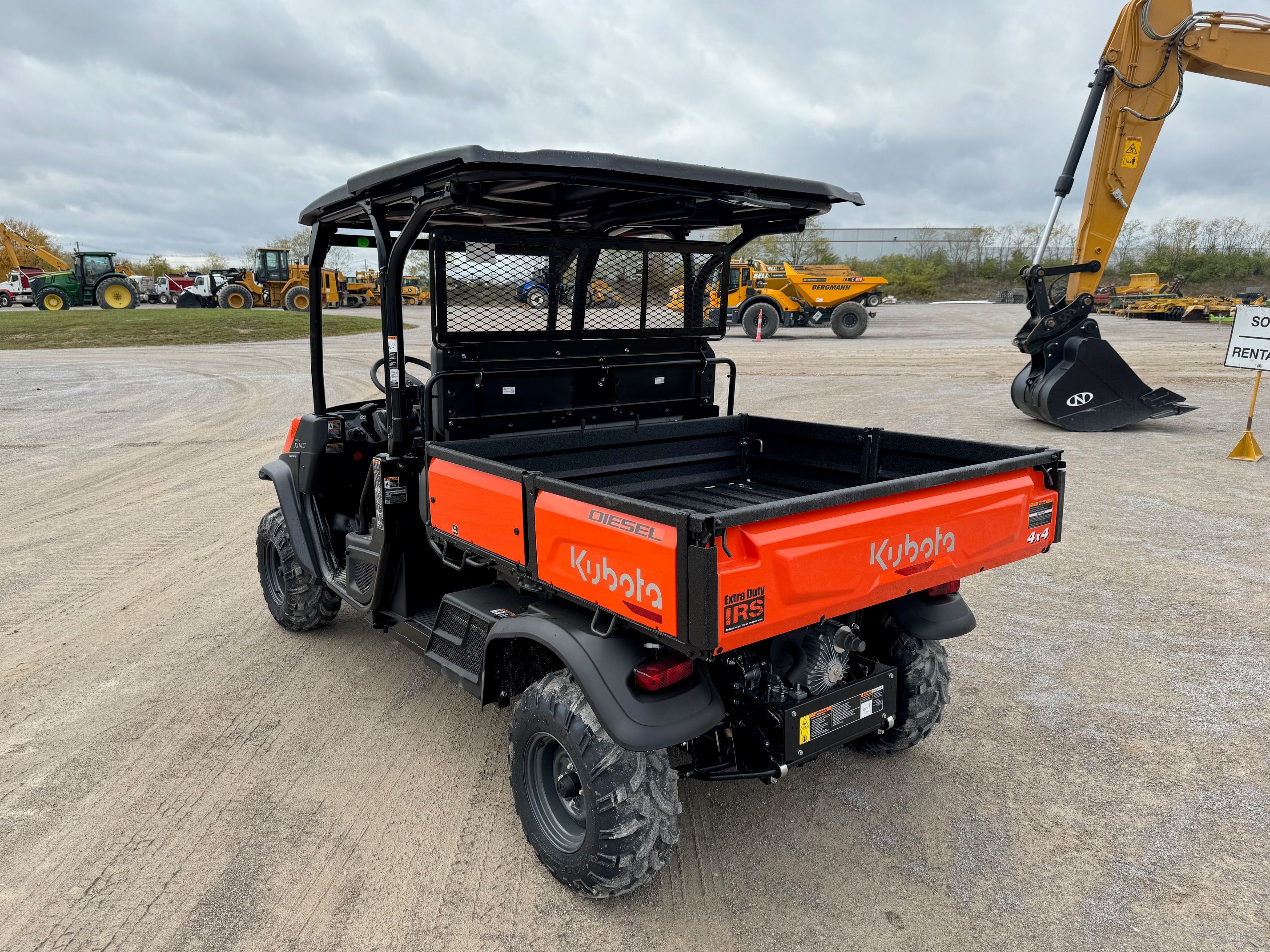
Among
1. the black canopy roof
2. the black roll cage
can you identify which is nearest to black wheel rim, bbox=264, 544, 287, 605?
the black roll cage

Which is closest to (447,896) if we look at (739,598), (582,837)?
(582,837)

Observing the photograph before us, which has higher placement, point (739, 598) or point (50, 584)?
point (739, 598)

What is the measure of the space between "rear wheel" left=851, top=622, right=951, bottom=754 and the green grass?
2053 centimetres

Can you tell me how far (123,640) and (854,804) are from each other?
148 inches

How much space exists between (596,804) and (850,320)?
23.7m

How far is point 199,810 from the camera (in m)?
3.02

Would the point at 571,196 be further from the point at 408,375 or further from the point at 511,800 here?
the point at 511,800

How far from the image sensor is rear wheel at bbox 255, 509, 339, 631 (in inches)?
176

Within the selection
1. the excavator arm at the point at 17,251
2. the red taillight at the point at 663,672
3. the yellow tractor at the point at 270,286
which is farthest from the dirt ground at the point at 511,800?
the excavator arm at the point at 17,251

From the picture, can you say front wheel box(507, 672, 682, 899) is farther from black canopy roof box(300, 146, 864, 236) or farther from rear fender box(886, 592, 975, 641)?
black canopy roof box(300, 146, 864, 236)

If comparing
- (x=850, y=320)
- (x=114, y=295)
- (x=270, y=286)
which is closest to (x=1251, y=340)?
(x=850, y=320)

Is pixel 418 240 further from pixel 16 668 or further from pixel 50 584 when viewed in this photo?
pixel 50 584

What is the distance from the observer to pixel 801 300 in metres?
25.0

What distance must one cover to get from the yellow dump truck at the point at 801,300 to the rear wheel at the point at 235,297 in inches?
802
